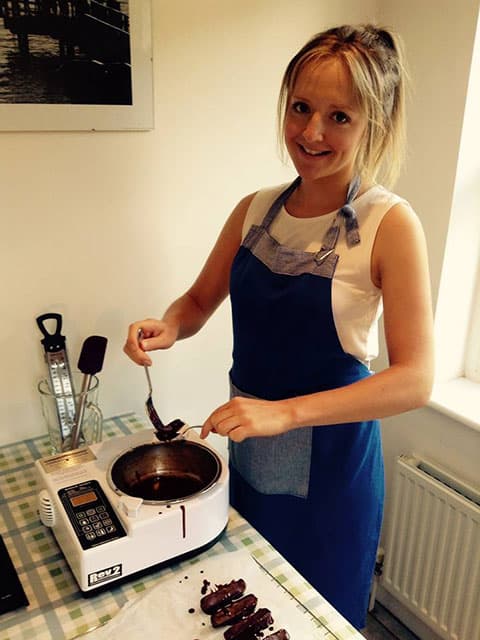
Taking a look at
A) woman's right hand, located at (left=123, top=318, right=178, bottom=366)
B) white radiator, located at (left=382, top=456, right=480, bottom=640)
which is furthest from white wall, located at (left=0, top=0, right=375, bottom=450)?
white radiator, located at (left=382, top=456, right=480, bottom=640)

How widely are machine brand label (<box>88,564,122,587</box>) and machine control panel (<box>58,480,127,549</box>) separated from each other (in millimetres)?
42

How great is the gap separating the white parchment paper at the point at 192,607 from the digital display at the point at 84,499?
170 millimetres

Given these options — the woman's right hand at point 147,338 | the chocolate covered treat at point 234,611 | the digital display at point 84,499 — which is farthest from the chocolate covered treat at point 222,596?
the woman's right hand at point 147,338

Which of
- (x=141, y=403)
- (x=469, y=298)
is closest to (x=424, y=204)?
(x=469, y=298)

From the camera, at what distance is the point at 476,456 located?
1.65 m

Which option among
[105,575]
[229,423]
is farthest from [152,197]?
[105,575]

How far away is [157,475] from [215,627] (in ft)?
0.99

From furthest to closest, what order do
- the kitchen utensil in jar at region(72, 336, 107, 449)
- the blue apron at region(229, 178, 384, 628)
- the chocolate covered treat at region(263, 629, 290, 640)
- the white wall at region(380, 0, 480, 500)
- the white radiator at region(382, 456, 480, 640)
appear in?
the white radiator at region(382, 456, 480, 640) < the white wall at region(380, 0, 480, 500) < the kitchen utensil in jar at region(72, 336, 107, 449) < the blue apron at region(229, 178, 384, 628) < the chocolate covered treat at region(263, 629, 290, 640)

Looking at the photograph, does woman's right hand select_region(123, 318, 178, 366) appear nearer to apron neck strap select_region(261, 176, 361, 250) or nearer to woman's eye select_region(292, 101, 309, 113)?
apron neck strap select_region(261, 176, 361, 250)

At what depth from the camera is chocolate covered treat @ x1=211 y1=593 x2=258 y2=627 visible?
0.88 m

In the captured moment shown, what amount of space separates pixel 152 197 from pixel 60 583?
2.68ft

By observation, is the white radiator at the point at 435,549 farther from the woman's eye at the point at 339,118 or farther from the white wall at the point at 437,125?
the woman's eye at the point at 339,118

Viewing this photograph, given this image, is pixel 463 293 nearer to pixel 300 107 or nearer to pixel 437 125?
pixel 437 125

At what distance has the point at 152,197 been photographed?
1.43m
